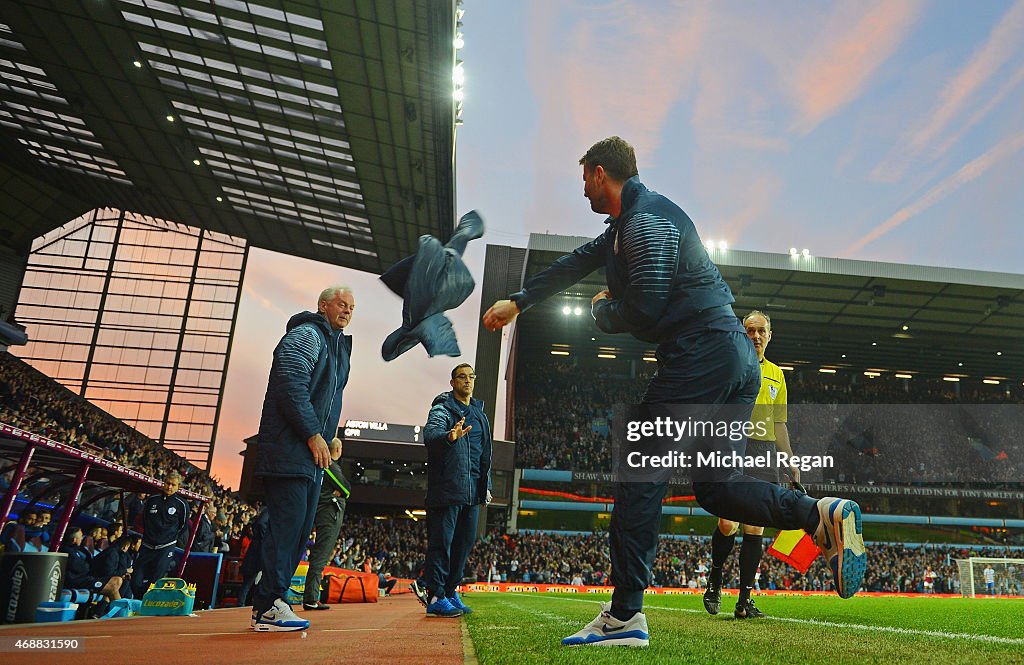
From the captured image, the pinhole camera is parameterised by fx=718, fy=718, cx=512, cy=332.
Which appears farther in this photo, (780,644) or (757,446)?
(757,446)

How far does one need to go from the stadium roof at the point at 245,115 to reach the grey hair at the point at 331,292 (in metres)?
14.8

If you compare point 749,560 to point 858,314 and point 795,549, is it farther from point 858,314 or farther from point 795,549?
point 858,314

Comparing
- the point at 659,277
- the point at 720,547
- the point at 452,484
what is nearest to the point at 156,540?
the point at 452,484

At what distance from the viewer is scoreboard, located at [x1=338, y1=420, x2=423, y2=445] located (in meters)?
33.8

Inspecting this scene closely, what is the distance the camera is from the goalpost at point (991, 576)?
72.0 ft

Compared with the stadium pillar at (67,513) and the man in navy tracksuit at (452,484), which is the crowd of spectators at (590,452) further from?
the man in navy tracksuit at (452,484)

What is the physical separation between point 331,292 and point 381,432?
101 ft

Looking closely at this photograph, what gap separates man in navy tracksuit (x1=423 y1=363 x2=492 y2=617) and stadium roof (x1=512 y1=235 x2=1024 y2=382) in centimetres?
1963

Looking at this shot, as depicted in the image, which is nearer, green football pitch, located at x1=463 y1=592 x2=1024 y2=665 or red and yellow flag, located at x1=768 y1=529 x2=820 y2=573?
green football pitch, located at x1=463 y1=592 x2=1024 y2=665

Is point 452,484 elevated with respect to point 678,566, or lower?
elevated

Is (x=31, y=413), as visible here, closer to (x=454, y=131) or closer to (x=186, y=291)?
(x=186, y=291)

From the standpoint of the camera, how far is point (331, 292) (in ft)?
13.7

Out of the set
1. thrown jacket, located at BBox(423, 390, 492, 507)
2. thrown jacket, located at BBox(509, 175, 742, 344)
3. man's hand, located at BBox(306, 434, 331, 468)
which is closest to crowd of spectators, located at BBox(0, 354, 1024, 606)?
thrown jacket, located at BBox(423, 390, 492, 507)

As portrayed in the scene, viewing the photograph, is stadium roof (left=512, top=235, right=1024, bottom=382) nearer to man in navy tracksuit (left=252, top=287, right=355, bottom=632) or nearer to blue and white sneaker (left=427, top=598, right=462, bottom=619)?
blue and white sneaker (left=427, top=598, right=462, bottom=619)
